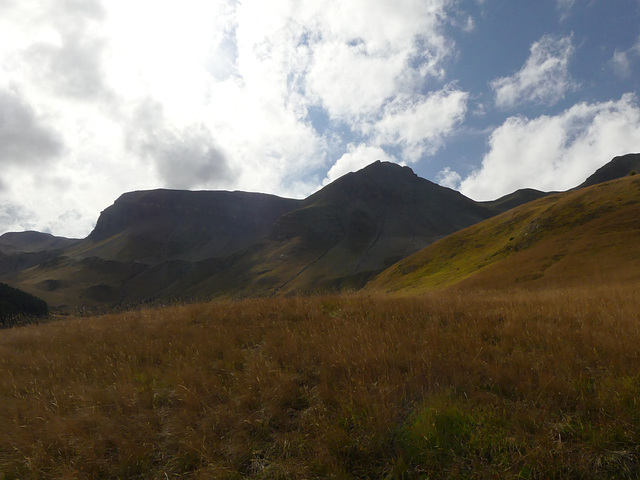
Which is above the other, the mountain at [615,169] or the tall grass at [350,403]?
the mountain at [615,169]

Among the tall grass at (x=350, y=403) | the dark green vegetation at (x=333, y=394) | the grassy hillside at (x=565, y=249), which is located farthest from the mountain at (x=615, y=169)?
the tall grass at (x=350, y=403)

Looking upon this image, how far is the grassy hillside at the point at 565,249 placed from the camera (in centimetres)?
2411

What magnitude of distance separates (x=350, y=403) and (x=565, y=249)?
35406 millimetres

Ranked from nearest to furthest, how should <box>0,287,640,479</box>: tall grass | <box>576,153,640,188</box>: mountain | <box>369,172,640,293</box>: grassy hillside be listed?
<box>0,287,640,479</box>: tall grass, <box>369,172,640,293</box>: grassy hillside, <box>576,153,640,188</box>: mountain

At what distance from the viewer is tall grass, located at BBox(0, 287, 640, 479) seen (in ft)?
9.51

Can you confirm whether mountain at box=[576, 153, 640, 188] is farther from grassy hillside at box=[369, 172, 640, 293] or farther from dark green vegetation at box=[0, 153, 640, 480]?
dark green vegetation at box=[0, 153, 640, 480]

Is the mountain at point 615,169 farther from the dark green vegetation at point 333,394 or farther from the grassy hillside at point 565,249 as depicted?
the dark green vegetation at point 333,394

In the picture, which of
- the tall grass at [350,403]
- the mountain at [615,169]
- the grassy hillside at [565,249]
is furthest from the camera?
the mountain at [615,169]

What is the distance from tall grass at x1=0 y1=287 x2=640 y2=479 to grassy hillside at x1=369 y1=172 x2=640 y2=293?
789 inches

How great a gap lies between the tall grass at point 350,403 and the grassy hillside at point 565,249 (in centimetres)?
2005

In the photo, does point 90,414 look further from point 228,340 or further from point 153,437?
point 228,340

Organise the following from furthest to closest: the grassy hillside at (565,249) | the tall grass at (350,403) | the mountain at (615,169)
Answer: the mountain at (615,169) < the grassy hillside at (565,249) < the tall grass at (350,403)

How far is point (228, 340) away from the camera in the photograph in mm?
6410

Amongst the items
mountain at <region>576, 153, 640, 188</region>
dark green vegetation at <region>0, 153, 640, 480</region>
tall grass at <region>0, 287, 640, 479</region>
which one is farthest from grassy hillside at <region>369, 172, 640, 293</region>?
mountain at <region>576, 153, 640, 188</region>
